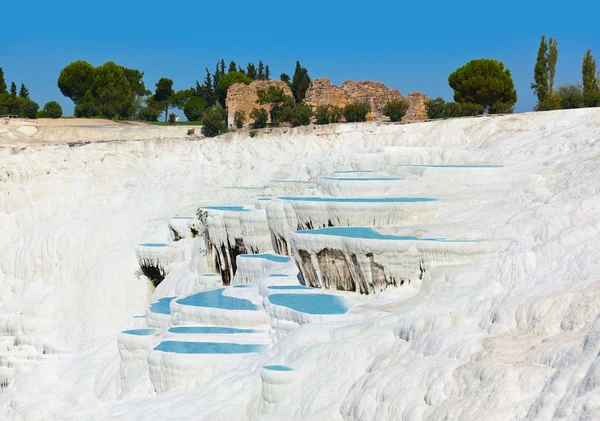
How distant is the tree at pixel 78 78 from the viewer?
4234cm

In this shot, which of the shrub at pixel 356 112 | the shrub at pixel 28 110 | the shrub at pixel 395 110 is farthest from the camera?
the shrub at pixel 28 110

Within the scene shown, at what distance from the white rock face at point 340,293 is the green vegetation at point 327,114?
6.57ft

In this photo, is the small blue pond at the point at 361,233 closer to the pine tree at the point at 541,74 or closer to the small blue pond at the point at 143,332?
the small blue pond at the point at 143,332

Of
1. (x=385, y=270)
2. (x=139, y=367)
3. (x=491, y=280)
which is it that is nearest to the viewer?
(x=491, y=280)

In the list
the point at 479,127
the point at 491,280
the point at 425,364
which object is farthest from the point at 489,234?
the point at 479,127

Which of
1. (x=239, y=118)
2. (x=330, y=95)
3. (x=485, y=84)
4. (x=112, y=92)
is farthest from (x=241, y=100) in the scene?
(x=112, y=92)

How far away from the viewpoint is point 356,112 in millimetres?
26219

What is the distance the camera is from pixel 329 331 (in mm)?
10117

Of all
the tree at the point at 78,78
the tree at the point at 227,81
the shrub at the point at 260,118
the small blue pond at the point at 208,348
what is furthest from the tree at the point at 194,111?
the small blue pond at the point at 208,348

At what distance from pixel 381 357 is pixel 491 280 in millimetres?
1656

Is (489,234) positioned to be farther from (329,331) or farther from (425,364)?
(425,364)

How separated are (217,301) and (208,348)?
1.98 metres

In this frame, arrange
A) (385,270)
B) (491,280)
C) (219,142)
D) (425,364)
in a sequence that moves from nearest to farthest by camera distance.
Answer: (425,364)
(491,280)
(385,270)
(219,142)

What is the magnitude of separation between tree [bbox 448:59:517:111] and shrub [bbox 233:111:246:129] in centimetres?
633
